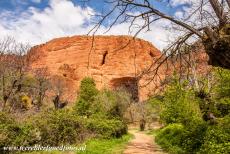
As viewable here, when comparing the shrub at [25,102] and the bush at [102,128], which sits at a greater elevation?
the shrub at [25,102]

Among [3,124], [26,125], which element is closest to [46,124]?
[26,125]

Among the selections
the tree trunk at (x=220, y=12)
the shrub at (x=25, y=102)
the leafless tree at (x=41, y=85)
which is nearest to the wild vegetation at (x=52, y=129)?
the tree trunk at (x=220, y=12)

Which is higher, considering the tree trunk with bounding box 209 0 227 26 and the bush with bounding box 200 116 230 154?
the tree trunk with bounding box 209 0 227 26

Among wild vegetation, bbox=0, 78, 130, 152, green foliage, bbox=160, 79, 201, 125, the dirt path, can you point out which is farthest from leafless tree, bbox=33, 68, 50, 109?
the dirt path

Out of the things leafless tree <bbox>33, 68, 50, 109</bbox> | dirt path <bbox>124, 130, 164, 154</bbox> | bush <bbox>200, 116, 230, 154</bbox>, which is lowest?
dirt path <bbox>124, 130, 164, 154</bbox>

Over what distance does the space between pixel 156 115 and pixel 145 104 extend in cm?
235

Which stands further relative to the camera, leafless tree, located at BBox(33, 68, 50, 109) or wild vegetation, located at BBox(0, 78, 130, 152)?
leafless tree, located at BBox(33, 68, 50, 109)

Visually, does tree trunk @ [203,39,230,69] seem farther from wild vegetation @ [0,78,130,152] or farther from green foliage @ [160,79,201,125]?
wild vegetation @ [0,78,130,152]

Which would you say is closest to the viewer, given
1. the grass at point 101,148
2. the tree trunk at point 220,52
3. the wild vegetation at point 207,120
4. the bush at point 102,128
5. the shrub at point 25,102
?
the tree trunk at point 220,52

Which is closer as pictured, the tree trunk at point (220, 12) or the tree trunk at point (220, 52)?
the tree trunk at point (220, 52)

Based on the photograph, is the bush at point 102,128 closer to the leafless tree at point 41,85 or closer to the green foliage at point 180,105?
the green foliage at point 180,105

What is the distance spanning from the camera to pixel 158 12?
23.2 feet

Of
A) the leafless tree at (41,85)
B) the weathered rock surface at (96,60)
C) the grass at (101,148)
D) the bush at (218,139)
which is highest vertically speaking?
the weathered rock surface at (96,60)

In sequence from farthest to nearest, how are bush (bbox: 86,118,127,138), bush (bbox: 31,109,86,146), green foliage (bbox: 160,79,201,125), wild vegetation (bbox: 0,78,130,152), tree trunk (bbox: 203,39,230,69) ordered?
bush (bbox: 86,118,127,138), green foliage (bbox: 160,79,201,125), bush (bbox: 31,109,86,146), wild vegetation (bbox: 0,78,130,152), tree trunk (bbox: 203,39,230,69)
